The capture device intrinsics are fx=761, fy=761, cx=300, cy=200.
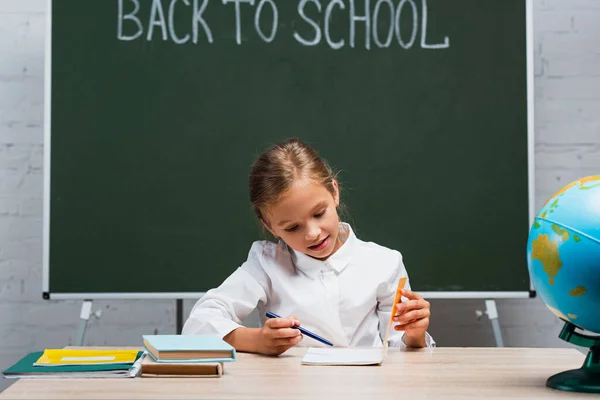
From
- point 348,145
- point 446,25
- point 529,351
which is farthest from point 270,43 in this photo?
point 529,351

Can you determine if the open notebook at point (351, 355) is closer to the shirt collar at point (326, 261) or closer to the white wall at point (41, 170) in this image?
the shirt collar at point (326, 261)

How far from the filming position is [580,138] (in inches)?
118

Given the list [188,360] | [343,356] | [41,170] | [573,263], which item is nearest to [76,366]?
[188,360]

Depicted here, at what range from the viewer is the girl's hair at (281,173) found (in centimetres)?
178

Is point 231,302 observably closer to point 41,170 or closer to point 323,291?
point 323,291

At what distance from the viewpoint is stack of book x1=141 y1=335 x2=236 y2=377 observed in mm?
1324

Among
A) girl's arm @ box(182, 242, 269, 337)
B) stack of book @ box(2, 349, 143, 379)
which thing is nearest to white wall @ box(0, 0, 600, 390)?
girl's arm @ box(182, 242, 269, 337)

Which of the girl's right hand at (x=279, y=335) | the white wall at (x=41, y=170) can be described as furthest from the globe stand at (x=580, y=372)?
the white wall at (x=41, y=170)

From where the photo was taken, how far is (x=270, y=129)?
266 cm

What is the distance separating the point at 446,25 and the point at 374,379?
1.74m

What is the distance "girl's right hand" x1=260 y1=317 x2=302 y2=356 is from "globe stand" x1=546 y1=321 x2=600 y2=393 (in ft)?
1.66

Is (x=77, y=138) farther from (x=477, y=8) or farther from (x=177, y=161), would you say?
(x=477, y=8)

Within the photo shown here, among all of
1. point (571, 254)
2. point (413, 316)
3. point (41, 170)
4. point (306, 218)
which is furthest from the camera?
point (41, 170)

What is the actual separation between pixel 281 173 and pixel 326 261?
26cm
